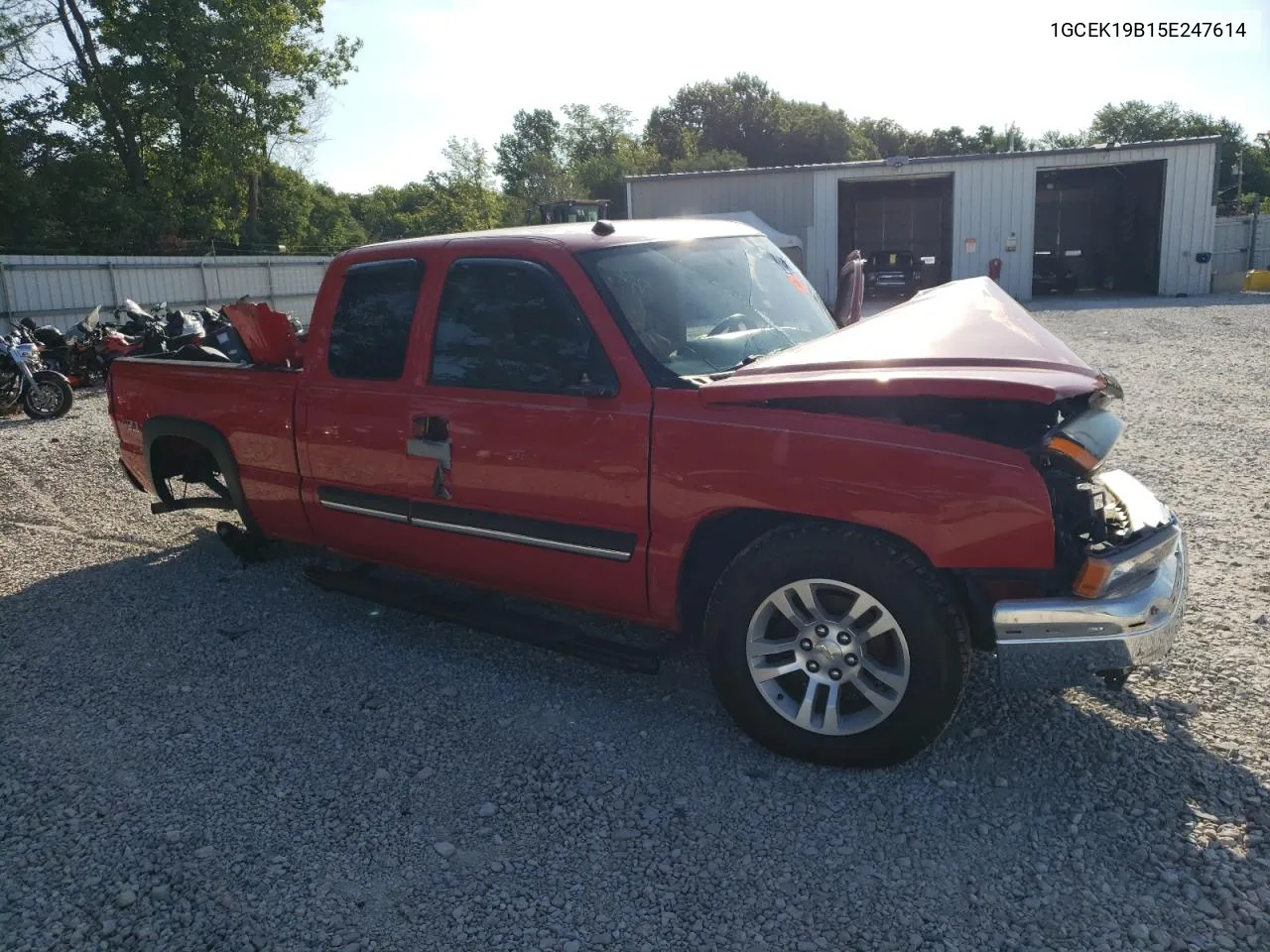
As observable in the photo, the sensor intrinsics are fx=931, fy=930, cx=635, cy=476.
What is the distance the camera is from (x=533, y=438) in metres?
3.81

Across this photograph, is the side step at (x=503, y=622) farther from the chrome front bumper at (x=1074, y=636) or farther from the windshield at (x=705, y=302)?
the chrome front bumper at (x=1074, y=636)

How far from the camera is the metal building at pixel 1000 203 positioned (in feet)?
93.4

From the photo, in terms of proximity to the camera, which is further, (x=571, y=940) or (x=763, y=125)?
(x=763, y=125)

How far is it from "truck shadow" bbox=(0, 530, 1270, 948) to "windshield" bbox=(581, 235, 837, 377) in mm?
1452

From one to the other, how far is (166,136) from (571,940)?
36.4m

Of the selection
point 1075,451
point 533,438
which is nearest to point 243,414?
point 533,438

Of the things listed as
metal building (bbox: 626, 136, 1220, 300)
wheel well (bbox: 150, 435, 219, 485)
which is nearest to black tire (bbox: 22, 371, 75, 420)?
wheel well (bbox: 150, 435, 219, 485)

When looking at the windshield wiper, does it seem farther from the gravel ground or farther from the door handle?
the gravel ground

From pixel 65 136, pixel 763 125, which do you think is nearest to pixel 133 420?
pixel 65 136

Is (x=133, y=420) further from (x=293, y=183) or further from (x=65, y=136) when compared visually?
(x=293, y=183)

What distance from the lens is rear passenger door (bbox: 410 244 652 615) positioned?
3.63 m

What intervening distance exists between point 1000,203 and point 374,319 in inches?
1124

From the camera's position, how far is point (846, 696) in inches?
134

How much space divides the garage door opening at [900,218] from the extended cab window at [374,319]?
27314 mm
